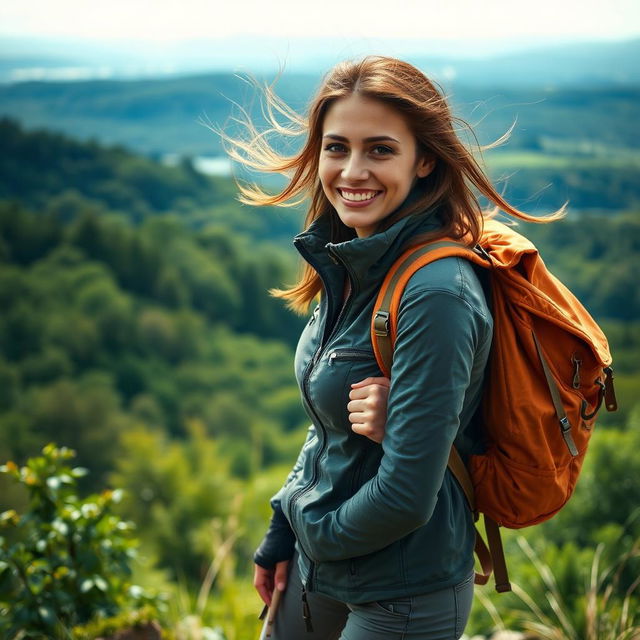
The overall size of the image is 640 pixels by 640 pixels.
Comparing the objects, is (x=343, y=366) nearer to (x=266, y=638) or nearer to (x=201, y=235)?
(x=266, y=638)

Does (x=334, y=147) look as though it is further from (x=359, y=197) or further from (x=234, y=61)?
(x=234, y=61)

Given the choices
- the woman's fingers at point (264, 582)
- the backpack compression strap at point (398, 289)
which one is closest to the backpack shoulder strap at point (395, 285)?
the backpack compression strap at point (398, 289)

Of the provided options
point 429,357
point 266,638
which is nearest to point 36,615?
point 266,638

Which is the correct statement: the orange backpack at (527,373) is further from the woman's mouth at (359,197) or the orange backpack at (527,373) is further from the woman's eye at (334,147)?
the woman's eye at (334,147)

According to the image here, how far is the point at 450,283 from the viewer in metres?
1.31

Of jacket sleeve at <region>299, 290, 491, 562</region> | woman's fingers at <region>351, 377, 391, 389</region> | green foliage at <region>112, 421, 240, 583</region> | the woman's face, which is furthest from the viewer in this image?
green foliage at <region>112, 421, 240, 583</region>

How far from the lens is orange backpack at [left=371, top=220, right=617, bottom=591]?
4.60 feet

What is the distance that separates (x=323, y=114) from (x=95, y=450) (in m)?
37.0

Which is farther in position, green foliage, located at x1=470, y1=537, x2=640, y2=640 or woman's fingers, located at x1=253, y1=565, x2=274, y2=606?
green foliage, located at x1=470, y1=537, x2=640, y2=640

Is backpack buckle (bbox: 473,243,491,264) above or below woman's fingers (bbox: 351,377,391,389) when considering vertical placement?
above

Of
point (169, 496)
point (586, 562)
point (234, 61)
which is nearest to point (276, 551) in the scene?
point (586, 562)

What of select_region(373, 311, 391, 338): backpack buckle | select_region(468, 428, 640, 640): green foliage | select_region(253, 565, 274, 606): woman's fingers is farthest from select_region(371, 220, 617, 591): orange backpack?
select_region(468, 428, 640, 640): green foliage

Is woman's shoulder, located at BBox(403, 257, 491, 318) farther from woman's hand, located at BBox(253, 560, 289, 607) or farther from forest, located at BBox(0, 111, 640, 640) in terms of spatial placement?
forest, located at BBox(0, 111, 640, 640)

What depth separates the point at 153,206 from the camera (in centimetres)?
6606
